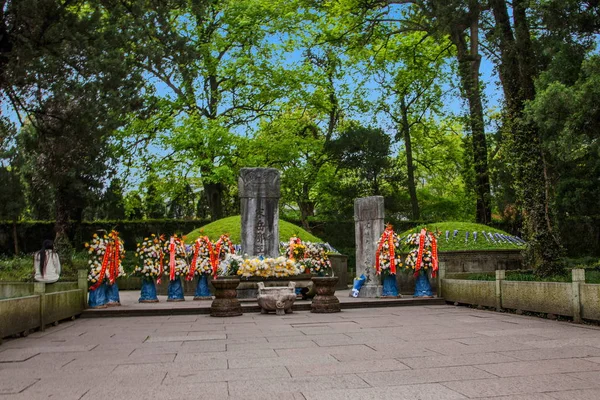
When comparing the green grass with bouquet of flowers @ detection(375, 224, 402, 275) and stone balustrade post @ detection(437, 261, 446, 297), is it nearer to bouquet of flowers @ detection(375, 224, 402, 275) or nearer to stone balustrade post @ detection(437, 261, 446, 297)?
bouquet of flowers @ detection(375, 224, 402, 275)

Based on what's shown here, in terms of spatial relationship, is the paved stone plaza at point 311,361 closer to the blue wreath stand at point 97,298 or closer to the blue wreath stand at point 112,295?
the blue wreath stand at point 97,298

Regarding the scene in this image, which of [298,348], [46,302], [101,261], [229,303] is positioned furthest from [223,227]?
[298,348]

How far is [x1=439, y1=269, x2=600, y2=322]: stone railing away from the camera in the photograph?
8765 mm

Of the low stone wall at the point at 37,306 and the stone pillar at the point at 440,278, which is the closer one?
the low stone wall at the point at 37,306

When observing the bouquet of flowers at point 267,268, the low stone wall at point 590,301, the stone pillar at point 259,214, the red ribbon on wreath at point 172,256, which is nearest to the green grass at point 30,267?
the red ribbon on wreath at point 172,256

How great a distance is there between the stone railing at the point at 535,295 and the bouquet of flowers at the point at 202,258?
5.98 m

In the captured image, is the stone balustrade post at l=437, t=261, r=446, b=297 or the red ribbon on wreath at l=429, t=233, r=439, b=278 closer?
the stone balustrade post at l=437, t=261, r=446, b=297

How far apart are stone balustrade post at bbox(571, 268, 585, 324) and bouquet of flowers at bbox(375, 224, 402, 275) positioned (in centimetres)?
538

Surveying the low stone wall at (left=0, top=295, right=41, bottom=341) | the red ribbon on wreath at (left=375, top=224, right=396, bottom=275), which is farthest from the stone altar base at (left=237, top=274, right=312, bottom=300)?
the low stone wall at (left=0, top=295, right=41, bottom=341)

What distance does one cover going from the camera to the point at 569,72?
1309 cm

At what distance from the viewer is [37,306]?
9.19 m

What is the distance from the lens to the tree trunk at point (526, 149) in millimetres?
12523

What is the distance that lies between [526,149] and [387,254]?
165 inches

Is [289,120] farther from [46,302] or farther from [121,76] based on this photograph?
[46,302]
